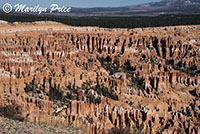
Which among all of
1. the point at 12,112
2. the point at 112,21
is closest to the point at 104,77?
the point at 12,112

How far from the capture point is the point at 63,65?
90.1 ft

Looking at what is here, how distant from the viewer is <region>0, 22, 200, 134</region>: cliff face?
20.2m

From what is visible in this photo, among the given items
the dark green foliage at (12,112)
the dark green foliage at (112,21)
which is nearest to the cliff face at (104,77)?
the dark green foliage at (12,112)

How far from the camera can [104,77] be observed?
27.7m

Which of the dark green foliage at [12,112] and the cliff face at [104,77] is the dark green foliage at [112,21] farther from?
the dark green foliage at [12,112]

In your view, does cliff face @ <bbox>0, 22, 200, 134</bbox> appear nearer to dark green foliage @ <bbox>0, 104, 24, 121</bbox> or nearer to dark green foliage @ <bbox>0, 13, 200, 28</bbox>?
dark green foliage @ <bbox>0, 104, 24, 121</bbox>

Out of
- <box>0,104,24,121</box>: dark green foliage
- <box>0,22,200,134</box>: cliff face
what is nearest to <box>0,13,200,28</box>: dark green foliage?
<box>0,22,200,134</box>: cliff face

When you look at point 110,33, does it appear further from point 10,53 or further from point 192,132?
point 192,132

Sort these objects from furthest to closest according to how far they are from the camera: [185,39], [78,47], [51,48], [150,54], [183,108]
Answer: [185,39] < [150,54] < [78,47] < [51,48] < [183,108]

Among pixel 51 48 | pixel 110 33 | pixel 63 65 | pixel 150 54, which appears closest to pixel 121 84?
pixel 63 65

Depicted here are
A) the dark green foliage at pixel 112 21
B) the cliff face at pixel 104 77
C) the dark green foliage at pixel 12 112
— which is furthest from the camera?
the dark green foliage at pixel 112 21

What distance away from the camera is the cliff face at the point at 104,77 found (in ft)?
66.3

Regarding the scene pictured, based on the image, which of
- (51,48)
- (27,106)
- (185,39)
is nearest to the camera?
→ (27,106)

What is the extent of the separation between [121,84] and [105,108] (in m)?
6.32
